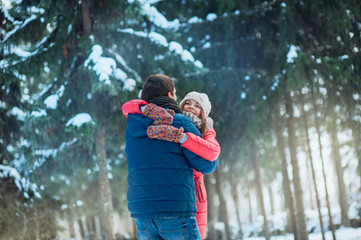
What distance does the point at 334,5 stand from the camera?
902cm

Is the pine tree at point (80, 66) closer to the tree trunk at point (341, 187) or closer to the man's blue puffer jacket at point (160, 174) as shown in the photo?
the man's blue puffer jacket at point (160, 174)

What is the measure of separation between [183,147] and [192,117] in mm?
501

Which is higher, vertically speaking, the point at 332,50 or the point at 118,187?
the point at 332,50

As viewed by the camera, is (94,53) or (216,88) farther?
(216,88)

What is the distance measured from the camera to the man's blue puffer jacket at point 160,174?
2.32m

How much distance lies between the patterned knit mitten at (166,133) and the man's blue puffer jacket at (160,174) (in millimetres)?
42

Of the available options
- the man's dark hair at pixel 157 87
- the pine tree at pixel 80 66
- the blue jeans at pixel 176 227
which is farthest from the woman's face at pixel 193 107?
the pine tree at pixel 80 66

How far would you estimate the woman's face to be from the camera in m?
2.97

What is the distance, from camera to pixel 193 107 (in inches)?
117

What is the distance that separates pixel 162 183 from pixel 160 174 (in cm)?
6

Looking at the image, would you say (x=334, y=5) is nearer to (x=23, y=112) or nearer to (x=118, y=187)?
(x=23, y=112)

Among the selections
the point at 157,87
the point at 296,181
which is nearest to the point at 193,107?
the point at 157,87

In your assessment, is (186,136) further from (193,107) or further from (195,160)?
(193,107)

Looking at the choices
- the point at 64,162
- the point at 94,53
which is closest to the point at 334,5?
the point at 94,53
